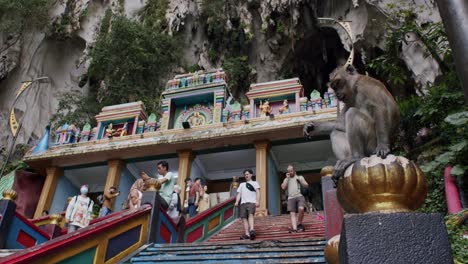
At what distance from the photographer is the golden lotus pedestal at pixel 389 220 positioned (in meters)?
1.25

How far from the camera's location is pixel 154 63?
1812 centimetres

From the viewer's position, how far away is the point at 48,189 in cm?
1255

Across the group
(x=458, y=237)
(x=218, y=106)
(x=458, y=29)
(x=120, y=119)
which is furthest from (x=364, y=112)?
(x=120, y=119)

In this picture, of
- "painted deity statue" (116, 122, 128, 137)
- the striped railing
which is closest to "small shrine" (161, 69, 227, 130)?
"painted deity statue" (116, 122, 128, 137)

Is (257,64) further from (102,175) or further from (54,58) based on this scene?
(54,58)

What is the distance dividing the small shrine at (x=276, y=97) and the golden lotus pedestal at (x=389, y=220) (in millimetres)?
10040

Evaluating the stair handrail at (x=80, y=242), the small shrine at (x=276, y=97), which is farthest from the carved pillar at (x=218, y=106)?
the stair handrail at (x=80, y=242)

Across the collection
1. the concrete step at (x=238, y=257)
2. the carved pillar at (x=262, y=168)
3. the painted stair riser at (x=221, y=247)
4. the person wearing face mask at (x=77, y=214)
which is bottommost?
the concrete step at (x=238, y=257)

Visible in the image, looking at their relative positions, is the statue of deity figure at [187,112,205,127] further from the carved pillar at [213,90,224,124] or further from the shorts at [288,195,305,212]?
the shorts at [288,195,305,212]

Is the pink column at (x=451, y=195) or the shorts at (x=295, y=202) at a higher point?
the pink column at (x=451, y=195)

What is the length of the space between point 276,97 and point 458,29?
10841 millimetres

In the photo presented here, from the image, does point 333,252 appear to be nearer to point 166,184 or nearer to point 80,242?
point 80,242

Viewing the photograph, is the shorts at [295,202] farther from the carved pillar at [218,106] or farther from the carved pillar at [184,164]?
the carved pillar at [218,106]

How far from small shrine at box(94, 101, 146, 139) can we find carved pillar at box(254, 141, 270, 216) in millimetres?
4483
